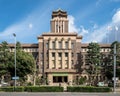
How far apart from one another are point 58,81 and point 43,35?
1546cm

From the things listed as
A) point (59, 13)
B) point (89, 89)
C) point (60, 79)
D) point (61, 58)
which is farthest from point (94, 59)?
point (89, 89)

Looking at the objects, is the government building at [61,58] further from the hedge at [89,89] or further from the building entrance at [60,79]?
the hedge at [89,89]

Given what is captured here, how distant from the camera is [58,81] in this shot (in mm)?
98312

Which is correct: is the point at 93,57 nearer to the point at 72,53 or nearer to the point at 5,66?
the point at 72,53

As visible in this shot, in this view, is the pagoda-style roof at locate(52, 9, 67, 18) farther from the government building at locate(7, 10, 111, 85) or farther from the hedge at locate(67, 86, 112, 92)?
the hedge at locate(67, 86, 112, 92)

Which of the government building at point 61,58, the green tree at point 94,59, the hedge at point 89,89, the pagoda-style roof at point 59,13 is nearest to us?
the hedge at point 89,89

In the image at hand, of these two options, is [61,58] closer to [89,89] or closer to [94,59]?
[94,59]

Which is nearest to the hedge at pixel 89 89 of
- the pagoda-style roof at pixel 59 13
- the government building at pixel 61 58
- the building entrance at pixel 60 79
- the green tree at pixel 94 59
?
the green tree at pixel 94 59

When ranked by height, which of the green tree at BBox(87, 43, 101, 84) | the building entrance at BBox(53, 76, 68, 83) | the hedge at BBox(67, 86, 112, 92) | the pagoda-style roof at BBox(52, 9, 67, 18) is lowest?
the hedge at BBox(67, 86, 112, 92)

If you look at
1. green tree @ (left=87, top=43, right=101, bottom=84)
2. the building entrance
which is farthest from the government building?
green tree @ (left=87, top=43, right=101, bottom=84)

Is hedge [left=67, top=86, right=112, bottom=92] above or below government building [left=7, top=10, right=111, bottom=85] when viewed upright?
below

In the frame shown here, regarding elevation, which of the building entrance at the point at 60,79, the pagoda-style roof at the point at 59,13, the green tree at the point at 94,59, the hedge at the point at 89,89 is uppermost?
the pagoda-style roof at the point at 59,13

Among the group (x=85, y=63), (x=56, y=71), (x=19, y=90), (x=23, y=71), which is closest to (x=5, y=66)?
(x=23, y=71)

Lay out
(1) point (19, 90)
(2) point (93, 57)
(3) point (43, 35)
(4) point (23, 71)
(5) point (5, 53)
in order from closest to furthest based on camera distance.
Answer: (1) point (19, 90), (4) point (23, 71), (5) point (5, 53), (2) point (93, 57), (3) point (43, 35)
